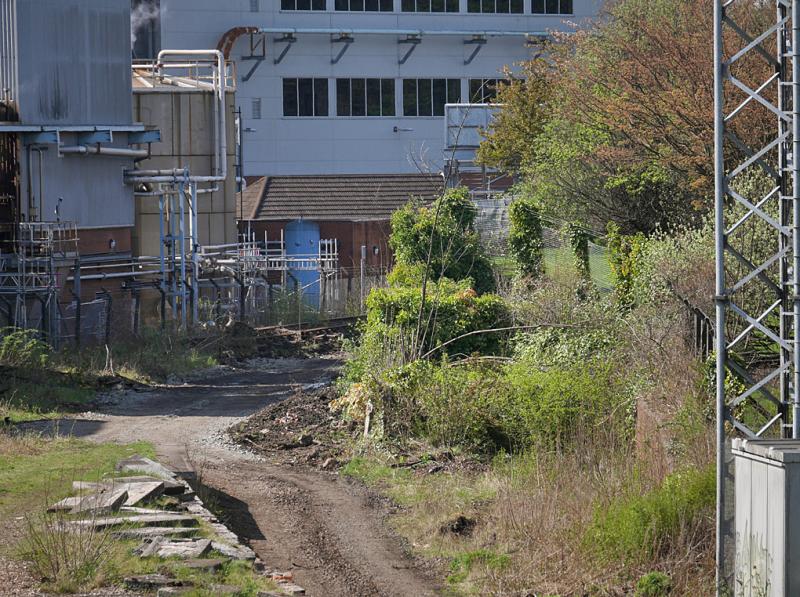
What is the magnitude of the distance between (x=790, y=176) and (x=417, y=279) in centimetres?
1677

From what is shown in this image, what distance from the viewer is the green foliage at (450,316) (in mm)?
21547

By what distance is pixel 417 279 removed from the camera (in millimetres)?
27031

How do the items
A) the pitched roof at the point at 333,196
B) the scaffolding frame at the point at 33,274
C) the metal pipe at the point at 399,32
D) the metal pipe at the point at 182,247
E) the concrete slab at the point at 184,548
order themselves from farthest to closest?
the metal pipe at the point at 399,32 → the pitched roof at the point at 333,196 → the metal pipe at the point at 182,247 → the scaffolding frame at the point at 33,274 → the concrete slab at the point at 184,548

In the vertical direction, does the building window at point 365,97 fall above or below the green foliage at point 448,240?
above

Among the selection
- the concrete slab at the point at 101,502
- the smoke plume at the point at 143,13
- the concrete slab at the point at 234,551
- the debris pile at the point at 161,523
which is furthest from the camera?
the smoke plume at the point at 143,13

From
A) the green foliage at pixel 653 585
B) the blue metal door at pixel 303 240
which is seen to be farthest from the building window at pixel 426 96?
the green foliage at pixel 653 585

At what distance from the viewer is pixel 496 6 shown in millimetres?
56781

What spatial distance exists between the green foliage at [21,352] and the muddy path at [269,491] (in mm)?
Answer: 1716

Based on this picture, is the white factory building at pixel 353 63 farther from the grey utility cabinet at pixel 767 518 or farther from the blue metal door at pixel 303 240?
the grey utility cabinet at pixel 767 518

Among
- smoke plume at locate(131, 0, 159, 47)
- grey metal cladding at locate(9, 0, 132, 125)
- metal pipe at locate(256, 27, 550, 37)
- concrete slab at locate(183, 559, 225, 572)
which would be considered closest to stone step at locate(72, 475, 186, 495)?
concrete slab at locate(183, 559, 225, 572)

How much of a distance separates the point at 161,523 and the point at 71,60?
18.5 meters

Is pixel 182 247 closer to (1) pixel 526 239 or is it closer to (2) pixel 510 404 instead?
(1) pixel 526 239

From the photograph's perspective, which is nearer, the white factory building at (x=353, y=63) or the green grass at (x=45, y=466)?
the green grass at (x=45, y=466)

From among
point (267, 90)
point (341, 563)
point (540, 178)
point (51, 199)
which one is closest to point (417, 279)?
point (540, 178)
